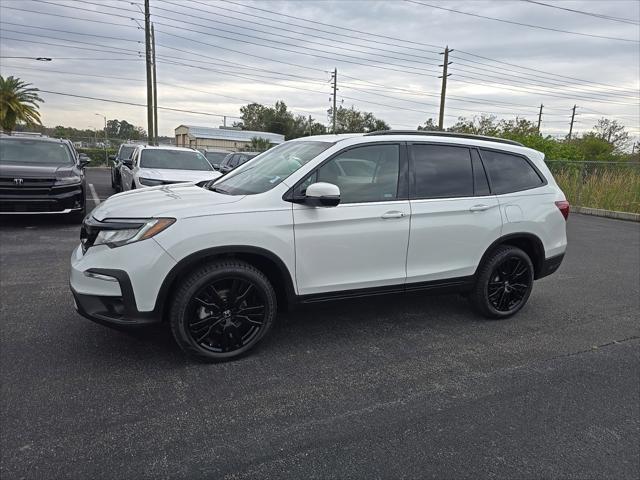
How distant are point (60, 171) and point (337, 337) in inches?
269

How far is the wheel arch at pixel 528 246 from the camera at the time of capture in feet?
14.0

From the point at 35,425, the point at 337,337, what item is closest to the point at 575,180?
the point at 337,337

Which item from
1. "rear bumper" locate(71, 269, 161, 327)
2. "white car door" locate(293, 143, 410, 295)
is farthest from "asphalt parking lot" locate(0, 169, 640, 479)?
"rear bumper" locate(71, 269, 161, 327)

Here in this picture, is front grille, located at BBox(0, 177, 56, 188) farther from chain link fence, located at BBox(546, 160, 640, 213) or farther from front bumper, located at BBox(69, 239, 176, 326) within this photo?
chain link fence, located at BBox(546, 160, 640, 213)

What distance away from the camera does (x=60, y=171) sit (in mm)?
8156

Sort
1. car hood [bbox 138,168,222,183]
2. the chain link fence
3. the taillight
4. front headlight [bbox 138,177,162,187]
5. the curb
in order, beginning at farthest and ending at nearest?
the chain link fence < the curb < car hood [bbox 138,168,222,183] < front headlight [bbox 138,177,162,187] < the taillight

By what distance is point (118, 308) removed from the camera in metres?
3.04

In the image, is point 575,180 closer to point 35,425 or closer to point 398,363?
point 398,363

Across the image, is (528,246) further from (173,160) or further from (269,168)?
(173,160)

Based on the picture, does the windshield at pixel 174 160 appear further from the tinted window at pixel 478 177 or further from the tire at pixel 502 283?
the tire at pixel 502 283

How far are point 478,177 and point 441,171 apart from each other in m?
0.45

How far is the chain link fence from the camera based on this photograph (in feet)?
44.5

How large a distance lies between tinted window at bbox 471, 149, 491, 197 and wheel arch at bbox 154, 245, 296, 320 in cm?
204

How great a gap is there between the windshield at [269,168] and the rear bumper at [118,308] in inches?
44.6
